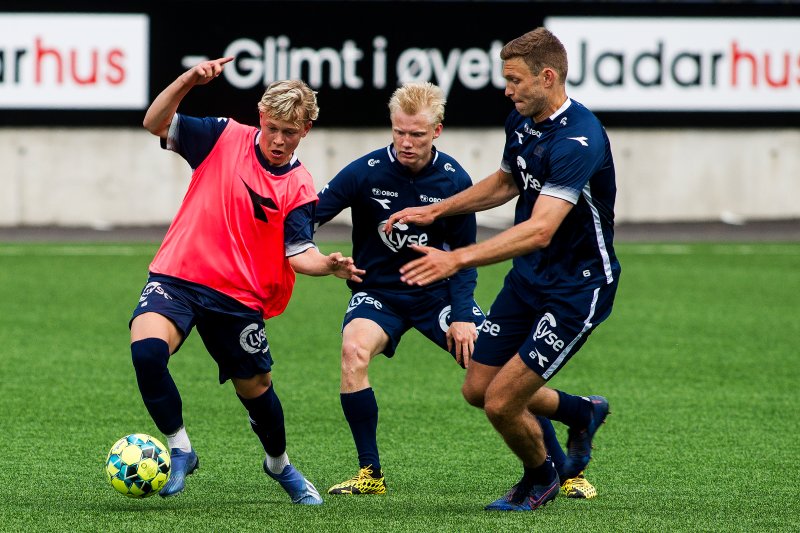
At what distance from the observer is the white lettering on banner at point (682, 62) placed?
20.1 m

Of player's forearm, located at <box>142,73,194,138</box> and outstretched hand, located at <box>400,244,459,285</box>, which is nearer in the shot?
outstretched hand, located at <box>400,244,459,285</box>

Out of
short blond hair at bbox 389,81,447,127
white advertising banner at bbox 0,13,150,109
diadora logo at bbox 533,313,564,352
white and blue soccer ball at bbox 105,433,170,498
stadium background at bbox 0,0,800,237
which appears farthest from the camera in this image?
stadium background at bbox 0,0,800,237

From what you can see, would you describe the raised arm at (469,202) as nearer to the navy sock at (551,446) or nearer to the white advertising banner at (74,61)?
the navy sock at (551,446)

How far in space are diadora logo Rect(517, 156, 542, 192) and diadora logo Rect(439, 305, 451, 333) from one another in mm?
1153

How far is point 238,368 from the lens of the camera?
20.9 feet

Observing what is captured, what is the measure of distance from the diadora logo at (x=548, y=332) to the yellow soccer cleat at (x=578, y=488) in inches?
34.9

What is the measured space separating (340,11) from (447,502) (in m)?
14.1

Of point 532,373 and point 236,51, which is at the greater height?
point 532,373

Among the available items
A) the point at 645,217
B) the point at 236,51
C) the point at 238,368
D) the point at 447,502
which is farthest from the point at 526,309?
the point at 645,217

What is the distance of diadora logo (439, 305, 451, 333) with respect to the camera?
7.25 metres

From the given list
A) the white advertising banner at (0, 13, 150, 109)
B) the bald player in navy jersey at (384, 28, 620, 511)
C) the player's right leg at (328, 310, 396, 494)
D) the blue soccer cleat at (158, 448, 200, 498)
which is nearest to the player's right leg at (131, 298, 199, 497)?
the blue soccer cleat at (158, 448, 200, 498)

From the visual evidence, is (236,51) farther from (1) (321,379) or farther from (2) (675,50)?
(1) (321,379)

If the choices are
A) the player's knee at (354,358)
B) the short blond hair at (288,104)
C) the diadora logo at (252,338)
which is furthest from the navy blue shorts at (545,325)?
the short blond hair at (288,104)

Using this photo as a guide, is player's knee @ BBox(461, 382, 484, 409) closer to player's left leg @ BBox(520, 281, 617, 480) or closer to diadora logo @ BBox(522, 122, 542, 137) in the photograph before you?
player's left leg @ BBox(520, 281, 617, 480)
